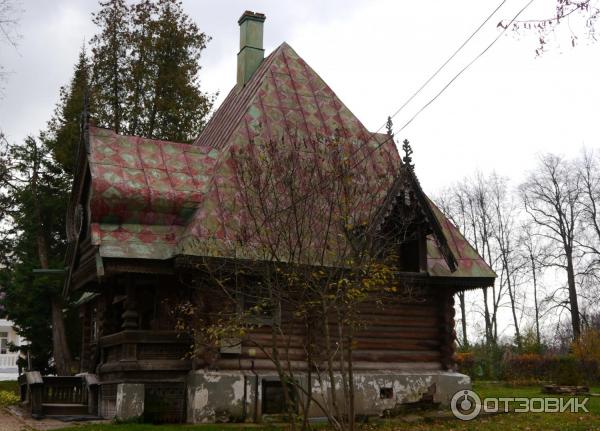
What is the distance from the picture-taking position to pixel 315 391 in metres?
15.9

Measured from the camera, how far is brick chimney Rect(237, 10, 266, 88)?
75.0 feet

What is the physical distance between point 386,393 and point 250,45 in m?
12.2

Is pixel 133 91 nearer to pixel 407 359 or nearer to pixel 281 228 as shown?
pixel 407 359

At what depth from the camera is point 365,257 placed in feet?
38.9

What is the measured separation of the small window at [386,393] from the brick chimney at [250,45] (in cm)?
1087

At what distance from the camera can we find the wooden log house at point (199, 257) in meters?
15.3

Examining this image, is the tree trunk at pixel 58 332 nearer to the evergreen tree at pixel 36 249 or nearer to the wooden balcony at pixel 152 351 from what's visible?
the evergreen tree at pixel 36 249

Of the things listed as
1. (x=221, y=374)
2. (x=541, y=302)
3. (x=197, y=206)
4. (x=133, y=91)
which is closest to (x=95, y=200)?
(x=197, y=206)

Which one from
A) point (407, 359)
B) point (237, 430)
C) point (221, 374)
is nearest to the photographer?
point (237, 430)

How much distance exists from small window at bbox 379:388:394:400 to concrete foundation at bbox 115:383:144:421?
5.52m

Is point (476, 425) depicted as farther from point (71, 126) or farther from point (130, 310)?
point (71, 126)

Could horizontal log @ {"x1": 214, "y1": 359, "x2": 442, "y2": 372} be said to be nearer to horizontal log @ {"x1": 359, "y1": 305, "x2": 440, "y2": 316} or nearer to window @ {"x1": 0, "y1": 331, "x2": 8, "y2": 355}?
horizontal log @ {"x1": 359, "y1": 305, "x2": 440, "y2": 316}

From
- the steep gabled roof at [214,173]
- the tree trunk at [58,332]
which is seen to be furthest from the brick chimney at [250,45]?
the tree trunk at [58,332]

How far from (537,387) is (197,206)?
17056 mm
